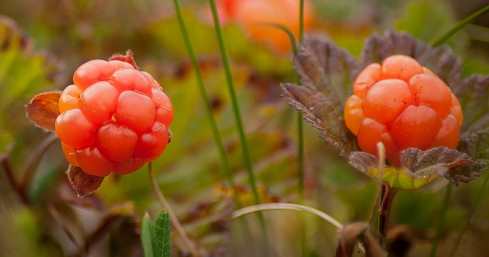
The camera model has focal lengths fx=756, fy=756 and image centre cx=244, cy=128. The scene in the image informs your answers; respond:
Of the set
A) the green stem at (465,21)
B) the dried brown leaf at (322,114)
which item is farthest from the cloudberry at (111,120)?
Result: the green stem at (465,21)

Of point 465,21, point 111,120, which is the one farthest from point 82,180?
point 465,21

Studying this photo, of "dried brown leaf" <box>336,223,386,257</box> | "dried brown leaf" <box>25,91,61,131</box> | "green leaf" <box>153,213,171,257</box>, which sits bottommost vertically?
"dried brown leaf" <box>336,223,386,257</box>

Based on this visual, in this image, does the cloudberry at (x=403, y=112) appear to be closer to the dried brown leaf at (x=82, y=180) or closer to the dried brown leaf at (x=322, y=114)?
the dried brown leaf at (x=322, y=114)

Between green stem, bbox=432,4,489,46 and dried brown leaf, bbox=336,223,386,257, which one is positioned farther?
green stem, bbox=432,4,489,46

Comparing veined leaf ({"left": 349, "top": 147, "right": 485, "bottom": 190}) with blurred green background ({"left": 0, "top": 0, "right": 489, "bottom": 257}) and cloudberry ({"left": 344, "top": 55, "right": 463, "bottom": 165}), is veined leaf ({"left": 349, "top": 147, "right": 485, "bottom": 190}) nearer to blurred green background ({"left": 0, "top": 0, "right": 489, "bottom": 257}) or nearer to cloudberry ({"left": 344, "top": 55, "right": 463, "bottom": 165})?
cloudberry ({"left": 344, "top": 55, "right": 463, "bottom": 165})

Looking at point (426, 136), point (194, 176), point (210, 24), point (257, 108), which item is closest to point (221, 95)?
point (257, 108)

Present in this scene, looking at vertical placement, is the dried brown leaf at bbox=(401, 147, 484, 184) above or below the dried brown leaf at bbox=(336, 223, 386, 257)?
above

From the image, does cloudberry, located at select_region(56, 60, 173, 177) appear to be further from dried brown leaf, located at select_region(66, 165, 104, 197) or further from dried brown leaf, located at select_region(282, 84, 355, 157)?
dried brown leaf, located at select_region(282, 84, 355, 157)

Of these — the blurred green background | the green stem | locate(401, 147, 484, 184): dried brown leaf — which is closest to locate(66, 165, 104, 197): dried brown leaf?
the blurred green background
